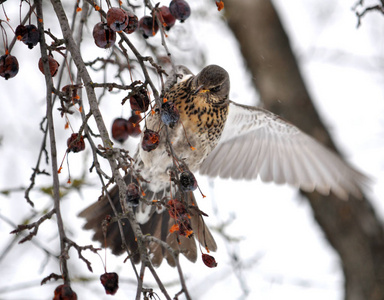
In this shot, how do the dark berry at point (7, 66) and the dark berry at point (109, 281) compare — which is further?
the dark berry at point (7, 66)

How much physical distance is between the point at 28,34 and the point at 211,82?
1.31 meters

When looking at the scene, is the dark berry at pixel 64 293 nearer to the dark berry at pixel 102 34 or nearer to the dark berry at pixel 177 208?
the dark berry at pixel 177 208

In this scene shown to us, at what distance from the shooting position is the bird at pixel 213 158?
108 inches

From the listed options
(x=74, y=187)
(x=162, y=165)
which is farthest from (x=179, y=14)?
(x=74, y=187)

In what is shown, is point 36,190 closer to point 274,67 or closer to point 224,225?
point 224,225

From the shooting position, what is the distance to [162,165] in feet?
9.32

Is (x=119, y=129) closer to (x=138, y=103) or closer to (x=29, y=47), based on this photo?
(x=138, y=103)

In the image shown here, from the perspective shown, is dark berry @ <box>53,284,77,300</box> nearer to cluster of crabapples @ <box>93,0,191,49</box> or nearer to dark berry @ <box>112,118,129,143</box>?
cluster of crabapples @ <box>93,0,191,49</box>

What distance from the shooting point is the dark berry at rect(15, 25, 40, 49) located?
154cm

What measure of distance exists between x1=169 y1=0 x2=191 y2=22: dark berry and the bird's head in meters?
0.75

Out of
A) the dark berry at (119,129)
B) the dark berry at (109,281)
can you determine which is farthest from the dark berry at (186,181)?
the dark berry at (119,129)

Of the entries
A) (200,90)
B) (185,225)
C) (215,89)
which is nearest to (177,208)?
(185,225)

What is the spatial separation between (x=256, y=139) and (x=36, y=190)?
1461 millimetres

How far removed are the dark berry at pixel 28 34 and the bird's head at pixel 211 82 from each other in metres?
1.19
